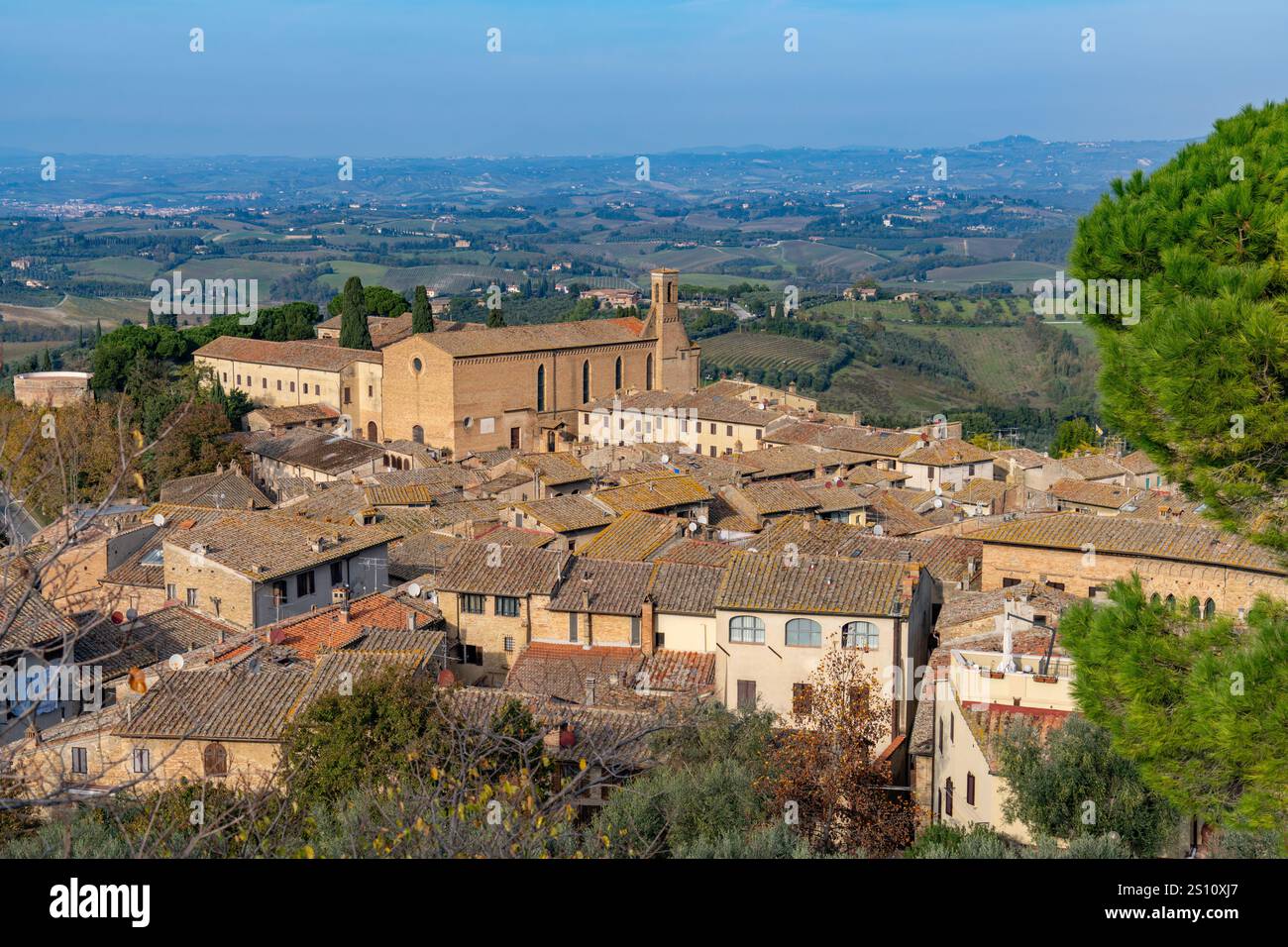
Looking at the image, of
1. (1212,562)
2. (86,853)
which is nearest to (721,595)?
(1212,562)

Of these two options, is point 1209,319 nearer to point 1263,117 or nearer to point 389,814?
point 1263,117

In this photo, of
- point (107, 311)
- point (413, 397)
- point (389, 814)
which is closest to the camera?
point (389, 814)

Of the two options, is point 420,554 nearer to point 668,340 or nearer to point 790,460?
point 790,460

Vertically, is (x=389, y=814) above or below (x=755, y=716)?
above

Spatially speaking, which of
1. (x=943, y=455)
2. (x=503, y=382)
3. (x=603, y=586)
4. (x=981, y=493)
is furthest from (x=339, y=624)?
(x=503, y=382)

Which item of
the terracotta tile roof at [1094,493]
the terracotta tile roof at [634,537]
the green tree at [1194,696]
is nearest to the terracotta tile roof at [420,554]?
the terracotta tile roof at [634,537]
